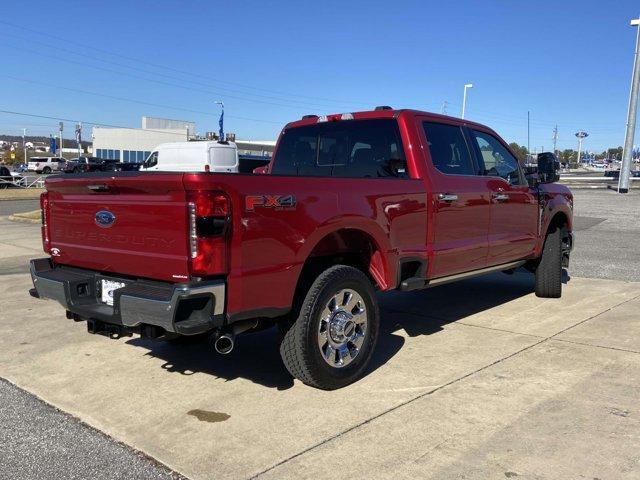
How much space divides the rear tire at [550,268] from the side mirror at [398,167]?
2874 mm

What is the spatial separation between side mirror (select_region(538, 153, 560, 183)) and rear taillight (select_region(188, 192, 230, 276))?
14.3ft

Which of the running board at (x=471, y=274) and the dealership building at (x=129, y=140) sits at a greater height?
the dealership building at (x=129, y=140)

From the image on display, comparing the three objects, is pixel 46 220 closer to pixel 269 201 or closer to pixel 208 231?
pixel 208 231

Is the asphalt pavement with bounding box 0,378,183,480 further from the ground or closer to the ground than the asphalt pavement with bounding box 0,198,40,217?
further from the ground

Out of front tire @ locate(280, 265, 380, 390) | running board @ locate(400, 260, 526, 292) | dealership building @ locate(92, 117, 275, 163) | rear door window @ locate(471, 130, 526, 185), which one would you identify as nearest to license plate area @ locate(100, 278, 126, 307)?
front tire @ locate(280, 265, 380, 390)

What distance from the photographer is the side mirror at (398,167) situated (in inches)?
200

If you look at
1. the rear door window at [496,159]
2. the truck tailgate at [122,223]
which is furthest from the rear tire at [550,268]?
the truck tailgate at [122,223]

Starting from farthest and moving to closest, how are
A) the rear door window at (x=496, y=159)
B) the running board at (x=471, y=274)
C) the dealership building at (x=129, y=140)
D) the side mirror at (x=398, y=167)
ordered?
the dealership building at (x=129, y=140)
the rear door window at (x=496, y=159)
the running board at (x=471, y=274)
the side mirror at (x=398, y=167)

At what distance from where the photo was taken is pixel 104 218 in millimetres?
3930

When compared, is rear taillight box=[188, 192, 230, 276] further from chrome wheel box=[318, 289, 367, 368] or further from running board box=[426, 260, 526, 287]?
running board box=[426, 260, 526, 287]

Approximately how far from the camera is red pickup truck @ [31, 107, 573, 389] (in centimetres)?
343

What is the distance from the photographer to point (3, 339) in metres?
5.55

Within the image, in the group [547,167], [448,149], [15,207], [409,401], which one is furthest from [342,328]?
[15,207]

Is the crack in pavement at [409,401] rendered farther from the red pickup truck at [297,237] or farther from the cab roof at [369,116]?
the cab roof at [369,116]
